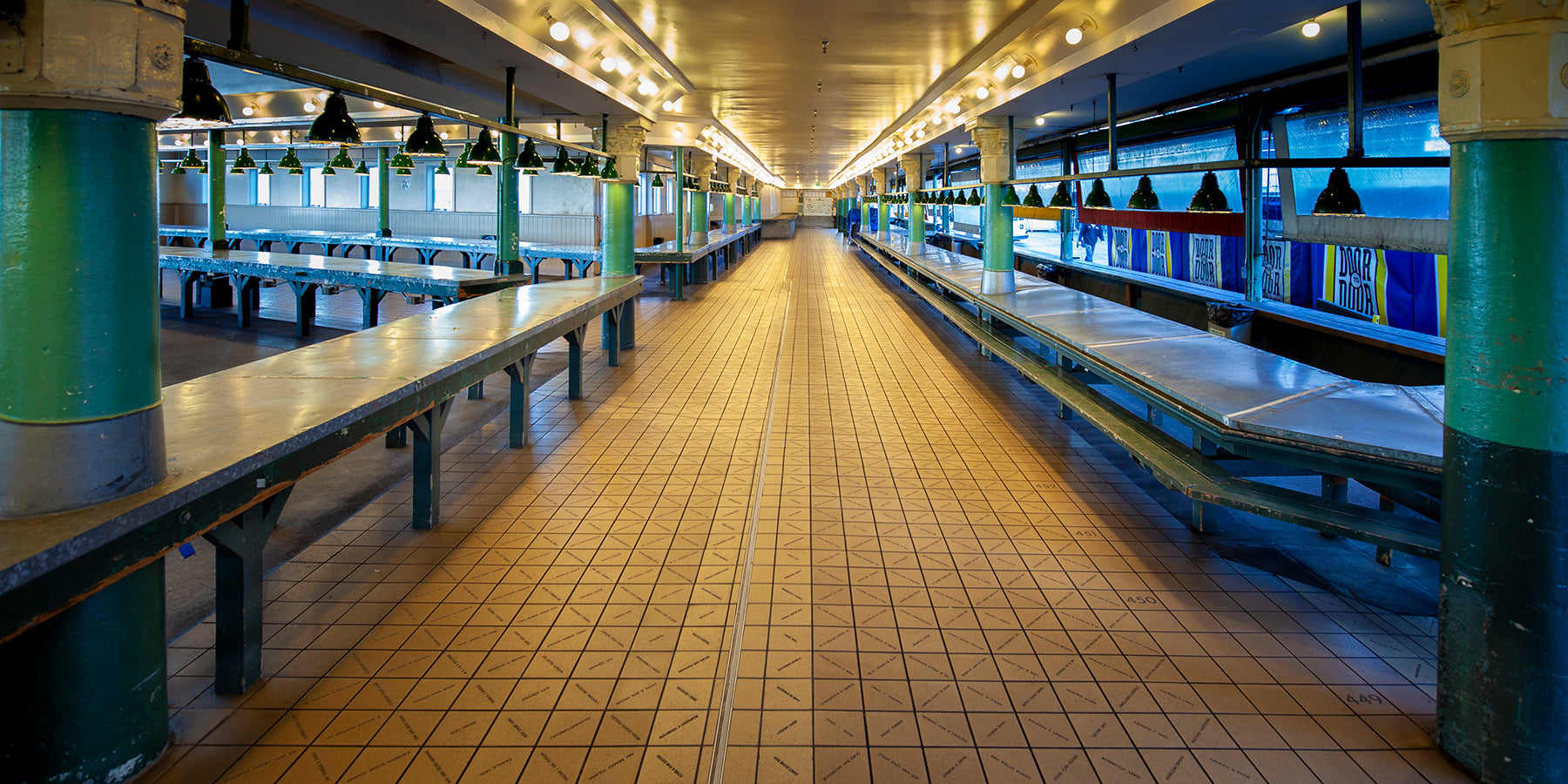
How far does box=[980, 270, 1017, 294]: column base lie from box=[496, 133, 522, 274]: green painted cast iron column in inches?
199

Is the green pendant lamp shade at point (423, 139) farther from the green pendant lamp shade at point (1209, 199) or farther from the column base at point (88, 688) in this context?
the green pendant lamp shade at point (1209, 199)

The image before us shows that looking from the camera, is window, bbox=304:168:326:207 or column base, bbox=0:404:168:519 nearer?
column base, bbox=0:404:168:519

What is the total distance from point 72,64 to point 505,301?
208 inches

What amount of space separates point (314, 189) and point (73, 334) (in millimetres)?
31039

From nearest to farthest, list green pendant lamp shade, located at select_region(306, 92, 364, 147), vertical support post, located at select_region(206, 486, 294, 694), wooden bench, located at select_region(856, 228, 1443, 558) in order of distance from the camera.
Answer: vertical support post, located at select_region(206, 486, 294, 694), wooden bench, located at select_region(856, 228, 1443, 558), green pendant lamp shade, located at select_region(306, 92, 364, 147)

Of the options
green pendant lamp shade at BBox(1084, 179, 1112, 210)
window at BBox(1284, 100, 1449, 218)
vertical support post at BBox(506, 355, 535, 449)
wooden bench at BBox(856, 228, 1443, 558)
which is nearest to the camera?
wooden bench at BBox(856, 228, 1443, 558)

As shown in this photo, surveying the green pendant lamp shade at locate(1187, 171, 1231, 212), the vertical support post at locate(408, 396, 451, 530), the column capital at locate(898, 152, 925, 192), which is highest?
the column capital at locate(898, 152, 925, 192)

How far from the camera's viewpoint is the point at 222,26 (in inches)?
248

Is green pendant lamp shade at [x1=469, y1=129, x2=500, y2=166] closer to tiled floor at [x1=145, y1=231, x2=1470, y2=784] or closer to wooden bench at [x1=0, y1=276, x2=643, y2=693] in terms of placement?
wooden bench at [x1=0, y1=276, x2=643, y2=693]

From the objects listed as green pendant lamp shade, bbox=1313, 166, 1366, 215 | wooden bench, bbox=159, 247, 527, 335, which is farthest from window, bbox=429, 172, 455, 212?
green pendant lamp shade, bbox=1313, 166, 1366, 215

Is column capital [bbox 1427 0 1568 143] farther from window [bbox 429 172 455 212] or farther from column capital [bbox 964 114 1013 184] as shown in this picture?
window [bbox 429 172 455 212]

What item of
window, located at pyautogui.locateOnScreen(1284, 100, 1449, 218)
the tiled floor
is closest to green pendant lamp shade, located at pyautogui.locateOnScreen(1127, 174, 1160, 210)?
window, located at pyautogui.locateOnScreen(1284, 100, 1449, 218)

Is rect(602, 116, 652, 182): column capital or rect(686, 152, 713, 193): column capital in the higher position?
rect(686, 152, 713, 193): column capital

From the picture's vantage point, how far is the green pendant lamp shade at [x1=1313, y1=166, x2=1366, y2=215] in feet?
→ 14.9
